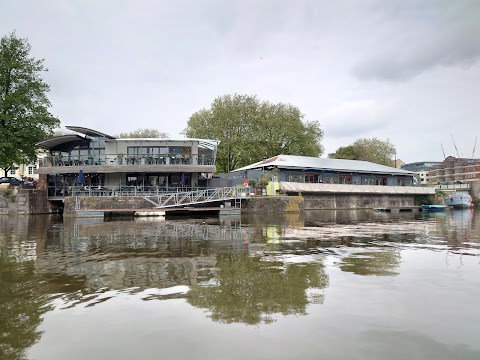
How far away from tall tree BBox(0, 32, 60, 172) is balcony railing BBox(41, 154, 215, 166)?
12.7 feet

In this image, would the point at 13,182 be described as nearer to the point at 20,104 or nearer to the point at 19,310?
the point at 20,104

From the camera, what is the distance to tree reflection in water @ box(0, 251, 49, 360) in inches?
179

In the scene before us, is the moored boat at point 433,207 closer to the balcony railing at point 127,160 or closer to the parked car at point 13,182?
the balcony railing at point 127,160

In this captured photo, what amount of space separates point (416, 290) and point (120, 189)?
32.2m

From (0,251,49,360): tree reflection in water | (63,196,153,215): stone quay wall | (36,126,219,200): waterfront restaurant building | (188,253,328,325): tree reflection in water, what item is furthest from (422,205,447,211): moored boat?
(0,251,49,360): tree reflection in water

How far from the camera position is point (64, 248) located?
12.7 m

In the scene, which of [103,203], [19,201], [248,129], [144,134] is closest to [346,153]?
[248,129]

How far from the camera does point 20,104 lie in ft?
124

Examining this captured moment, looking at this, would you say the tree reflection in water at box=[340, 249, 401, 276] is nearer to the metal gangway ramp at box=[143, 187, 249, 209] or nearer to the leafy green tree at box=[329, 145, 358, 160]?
the metal gangway ramp at box=[143, 187, 249, 209]

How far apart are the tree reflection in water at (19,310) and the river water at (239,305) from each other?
24 mm

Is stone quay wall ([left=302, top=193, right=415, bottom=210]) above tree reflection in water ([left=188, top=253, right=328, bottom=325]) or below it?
above

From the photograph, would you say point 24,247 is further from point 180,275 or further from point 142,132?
point 142,132

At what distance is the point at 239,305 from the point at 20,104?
41102 mm

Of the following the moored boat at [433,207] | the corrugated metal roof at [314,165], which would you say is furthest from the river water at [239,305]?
the moored boat at [433,207]
